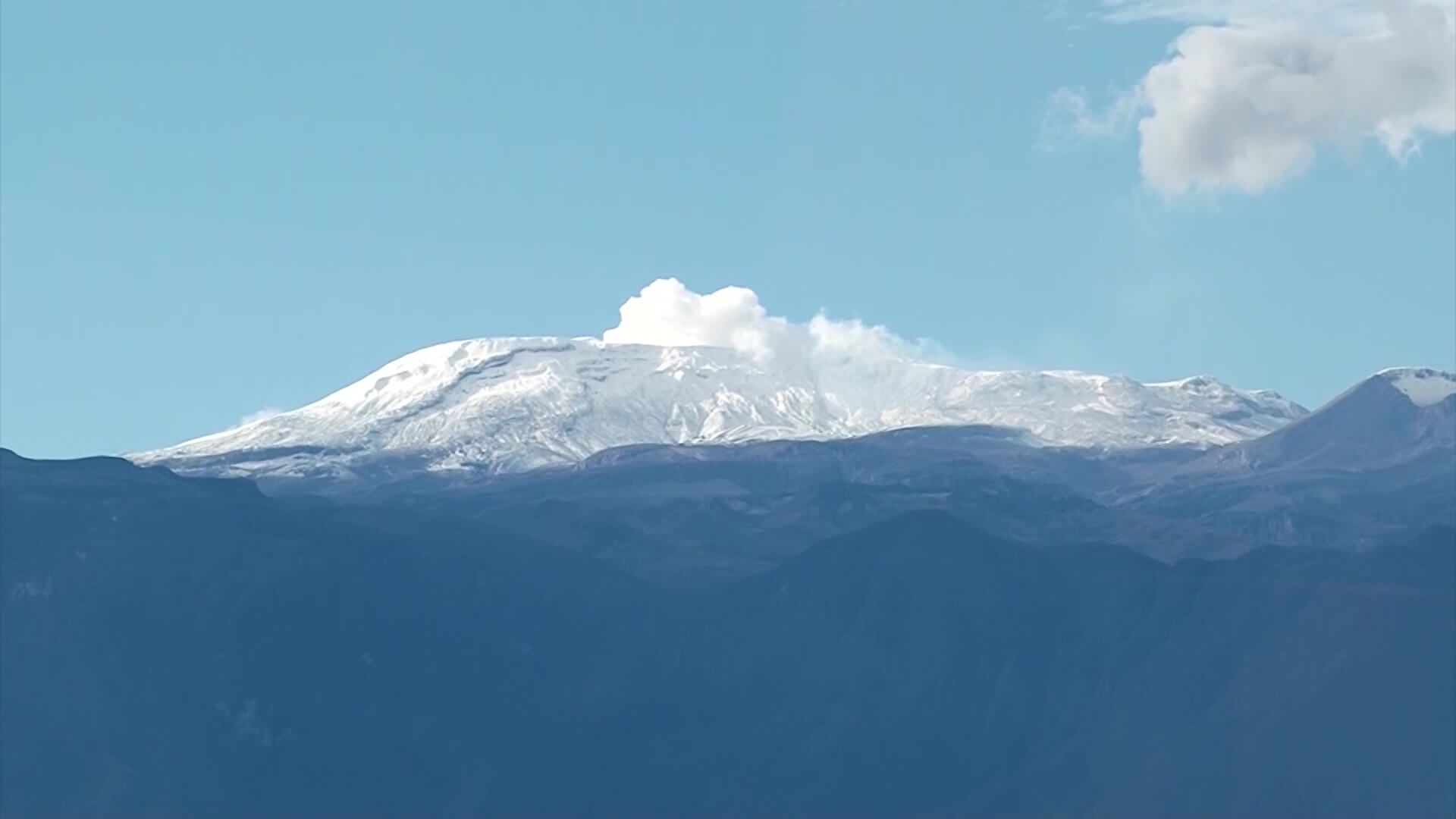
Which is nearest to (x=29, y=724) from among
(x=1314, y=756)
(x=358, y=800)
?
(x=358, y=800)

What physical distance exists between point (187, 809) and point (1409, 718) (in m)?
74.4

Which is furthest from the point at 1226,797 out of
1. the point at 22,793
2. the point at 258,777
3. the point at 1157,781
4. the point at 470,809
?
the point at 22,793

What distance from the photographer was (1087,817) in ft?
646

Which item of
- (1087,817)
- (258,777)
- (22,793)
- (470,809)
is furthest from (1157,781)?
(22,793)

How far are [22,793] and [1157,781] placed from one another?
68795 mm

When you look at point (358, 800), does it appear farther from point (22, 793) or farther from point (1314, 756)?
point (1314, 756)

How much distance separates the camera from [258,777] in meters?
198

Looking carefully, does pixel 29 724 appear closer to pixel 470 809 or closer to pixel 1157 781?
pixel 470 809

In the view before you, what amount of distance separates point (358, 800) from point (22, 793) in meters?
21.2

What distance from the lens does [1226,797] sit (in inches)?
7667

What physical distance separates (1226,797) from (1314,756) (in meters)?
6.19

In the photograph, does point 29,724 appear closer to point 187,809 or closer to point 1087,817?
point 187,809

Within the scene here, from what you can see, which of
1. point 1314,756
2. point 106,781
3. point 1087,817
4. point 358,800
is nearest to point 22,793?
point 106,781

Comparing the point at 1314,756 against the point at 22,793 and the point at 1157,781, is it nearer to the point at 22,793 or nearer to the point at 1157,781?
the point at 1157,781
